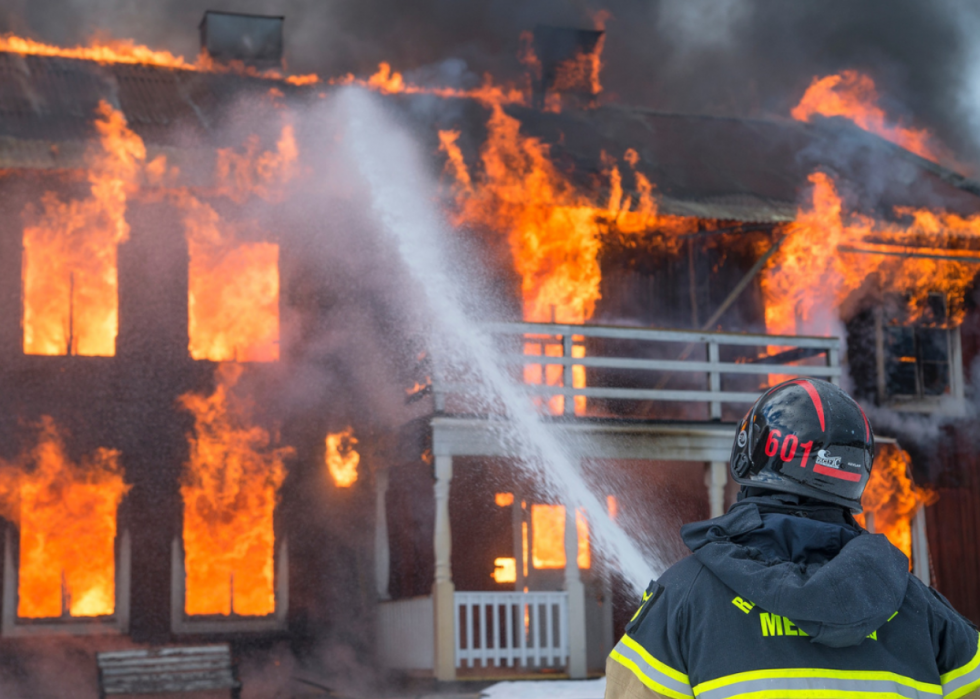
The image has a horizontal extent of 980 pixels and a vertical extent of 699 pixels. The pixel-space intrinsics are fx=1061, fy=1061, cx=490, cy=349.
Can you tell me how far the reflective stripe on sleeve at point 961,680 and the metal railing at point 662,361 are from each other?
9.34 metres

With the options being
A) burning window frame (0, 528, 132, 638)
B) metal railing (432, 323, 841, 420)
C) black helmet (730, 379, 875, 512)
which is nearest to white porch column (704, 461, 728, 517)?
metal railing (432, 323, 841, 420)

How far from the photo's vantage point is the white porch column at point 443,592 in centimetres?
1112

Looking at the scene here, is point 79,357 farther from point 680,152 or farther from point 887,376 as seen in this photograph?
point 887,376

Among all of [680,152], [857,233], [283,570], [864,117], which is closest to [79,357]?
[283,570]

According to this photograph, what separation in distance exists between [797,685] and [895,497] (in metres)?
13.8

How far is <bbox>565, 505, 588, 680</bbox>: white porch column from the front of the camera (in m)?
11.5

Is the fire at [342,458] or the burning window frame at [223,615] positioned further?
the fire at [342,458]

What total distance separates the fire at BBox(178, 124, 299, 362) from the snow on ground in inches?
207

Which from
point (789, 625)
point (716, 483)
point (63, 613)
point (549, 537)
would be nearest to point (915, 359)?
point (716, 483)

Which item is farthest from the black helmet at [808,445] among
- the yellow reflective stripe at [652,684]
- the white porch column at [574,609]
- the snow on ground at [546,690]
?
the white porch column at [574,609]

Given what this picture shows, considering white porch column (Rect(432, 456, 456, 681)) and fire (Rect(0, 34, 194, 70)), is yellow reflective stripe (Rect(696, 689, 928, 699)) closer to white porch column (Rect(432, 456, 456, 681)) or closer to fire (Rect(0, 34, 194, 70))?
white porch column (Rect(432, 456, 456, 681))

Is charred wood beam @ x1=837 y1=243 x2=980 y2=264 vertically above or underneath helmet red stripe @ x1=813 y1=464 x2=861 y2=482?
above

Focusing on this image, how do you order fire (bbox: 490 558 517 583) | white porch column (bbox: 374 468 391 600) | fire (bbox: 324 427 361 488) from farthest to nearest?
fire (bbox: 490 558 517 583), white porch column (bbox: 374 468 391 600), fire (bbox: 324 427 361 488)

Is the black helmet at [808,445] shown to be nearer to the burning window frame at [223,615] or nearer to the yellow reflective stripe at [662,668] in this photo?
the yellow reflective stripe at [662,668]
